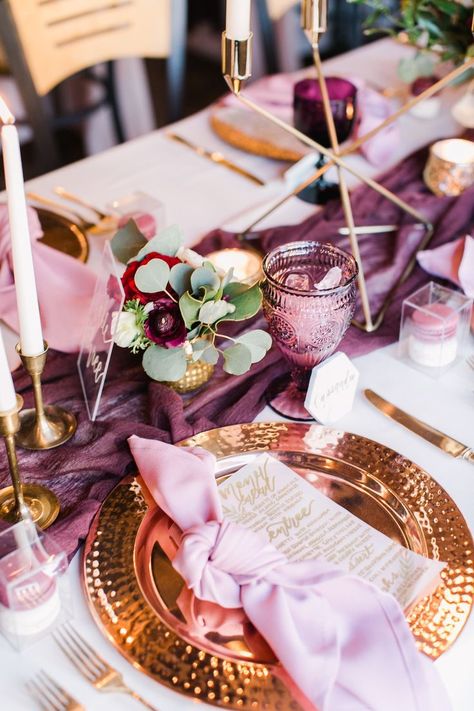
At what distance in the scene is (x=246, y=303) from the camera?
0.95 meters

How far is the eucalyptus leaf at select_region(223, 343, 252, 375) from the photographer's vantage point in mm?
948

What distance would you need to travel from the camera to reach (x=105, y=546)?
87 cm

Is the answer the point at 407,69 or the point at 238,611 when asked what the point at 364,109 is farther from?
the point at 238,611

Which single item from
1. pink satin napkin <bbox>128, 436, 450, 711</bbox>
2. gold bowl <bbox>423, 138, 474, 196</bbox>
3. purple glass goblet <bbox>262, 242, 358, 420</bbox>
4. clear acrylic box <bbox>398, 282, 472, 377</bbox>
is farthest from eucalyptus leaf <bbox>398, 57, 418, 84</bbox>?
pink satin napkin <bbox>128, 436, 450, 711</bbox>

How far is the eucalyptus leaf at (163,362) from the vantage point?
95 cm

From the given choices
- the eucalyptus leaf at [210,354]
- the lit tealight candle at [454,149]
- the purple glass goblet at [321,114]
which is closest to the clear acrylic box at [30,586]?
the eucalyptus leaf at [210,354]

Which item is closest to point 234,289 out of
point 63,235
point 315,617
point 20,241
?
point 20,241

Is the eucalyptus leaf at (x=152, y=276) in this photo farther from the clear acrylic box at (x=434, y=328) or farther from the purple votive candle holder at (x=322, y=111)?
the purple votive candle holder at (x=322, y=111)

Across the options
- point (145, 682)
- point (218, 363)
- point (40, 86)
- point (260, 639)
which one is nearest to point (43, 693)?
point (145, 682)

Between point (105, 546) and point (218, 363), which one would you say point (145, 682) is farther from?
point (218, 363)

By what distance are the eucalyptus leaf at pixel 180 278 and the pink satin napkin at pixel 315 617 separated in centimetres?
24

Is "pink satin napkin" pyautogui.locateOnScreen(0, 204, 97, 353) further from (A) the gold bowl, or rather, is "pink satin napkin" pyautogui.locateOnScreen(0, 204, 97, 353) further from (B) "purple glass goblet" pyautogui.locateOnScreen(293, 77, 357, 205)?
(A) the gold bowl

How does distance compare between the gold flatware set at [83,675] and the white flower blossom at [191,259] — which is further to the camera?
the white flower blossom at [191,259]

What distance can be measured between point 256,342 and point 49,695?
0.42 metres
